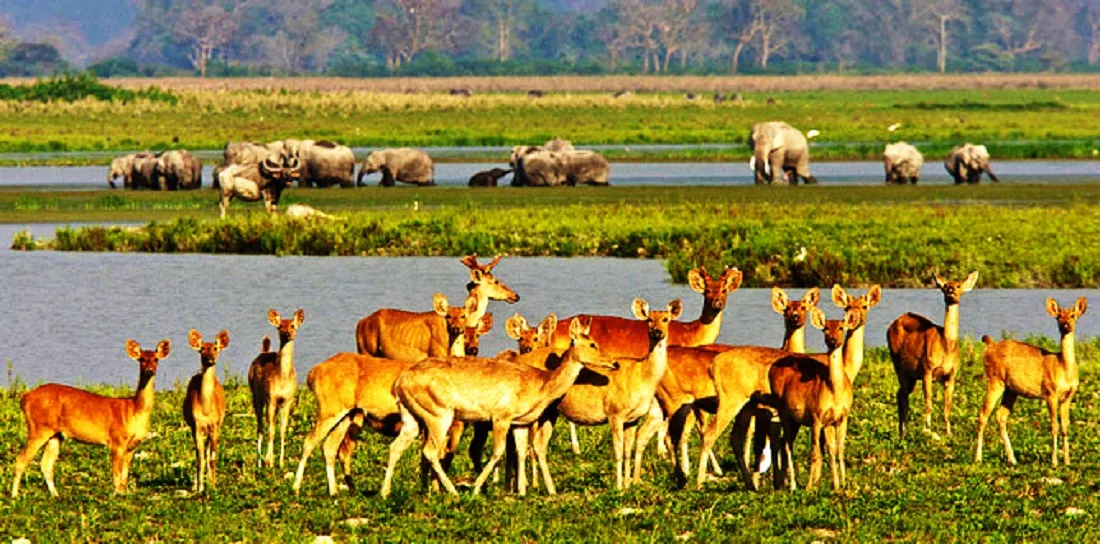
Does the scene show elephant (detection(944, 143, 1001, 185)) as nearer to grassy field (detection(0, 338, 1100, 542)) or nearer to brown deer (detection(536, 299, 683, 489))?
grassy field (detection(0, 338, 1100, 542))

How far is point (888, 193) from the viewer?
48.6m

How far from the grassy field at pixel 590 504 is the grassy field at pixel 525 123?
53217 millimetres

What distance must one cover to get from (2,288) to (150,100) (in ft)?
226

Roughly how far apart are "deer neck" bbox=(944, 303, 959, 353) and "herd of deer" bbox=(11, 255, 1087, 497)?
116 centimetres

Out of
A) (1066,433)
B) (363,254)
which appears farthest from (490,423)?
(363,254)

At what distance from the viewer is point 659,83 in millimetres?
178375

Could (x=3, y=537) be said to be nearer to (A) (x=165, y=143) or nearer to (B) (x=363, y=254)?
(B) (x=363, y=254)

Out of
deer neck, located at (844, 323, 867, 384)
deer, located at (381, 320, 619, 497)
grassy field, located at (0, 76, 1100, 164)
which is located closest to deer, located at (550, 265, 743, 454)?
deer neck, located at (844, 323, 867, 384)

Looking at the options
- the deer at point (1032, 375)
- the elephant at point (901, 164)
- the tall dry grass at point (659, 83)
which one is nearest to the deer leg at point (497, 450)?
the deer at point (1032, 375)

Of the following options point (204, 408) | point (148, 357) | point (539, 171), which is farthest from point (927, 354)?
point (539, 171)

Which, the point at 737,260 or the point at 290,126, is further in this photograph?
the point at 290,126

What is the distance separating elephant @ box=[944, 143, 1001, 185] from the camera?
53.9 metres

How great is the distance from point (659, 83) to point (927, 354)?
162m

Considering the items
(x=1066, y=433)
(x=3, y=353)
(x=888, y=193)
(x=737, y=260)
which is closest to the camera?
(x=1066, y=433)
